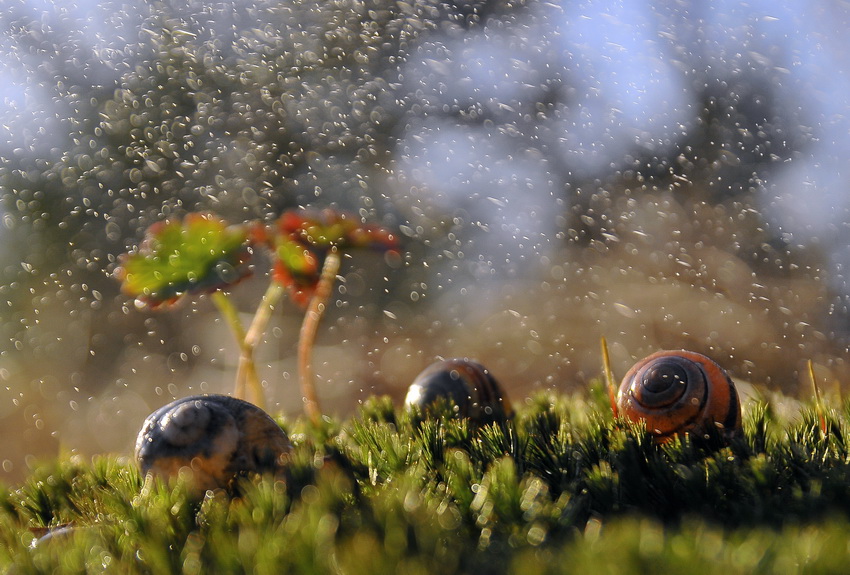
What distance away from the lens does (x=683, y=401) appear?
0.92 m

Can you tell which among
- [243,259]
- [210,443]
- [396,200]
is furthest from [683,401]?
[396,200]

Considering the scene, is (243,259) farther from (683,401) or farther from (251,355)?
(683,401)

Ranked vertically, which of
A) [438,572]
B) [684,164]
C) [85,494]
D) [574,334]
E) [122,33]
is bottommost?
[574,334]

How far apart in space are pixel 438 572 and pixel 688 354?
62cm

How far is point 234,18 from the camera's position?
4.21m

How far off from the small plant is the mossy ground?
13.8 inches

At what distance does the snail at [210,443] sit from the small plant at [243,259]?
14.4 inches

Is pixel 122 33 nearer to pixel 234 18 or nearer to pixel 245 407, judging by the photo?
pixel 234 18

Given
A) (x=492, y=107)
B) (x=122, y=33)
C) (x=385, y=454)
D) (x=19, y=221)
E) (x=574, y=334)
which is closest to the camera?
(x=385, y=454)

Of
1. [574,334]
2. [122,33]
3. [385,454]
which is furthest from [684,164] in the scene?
[385,454]

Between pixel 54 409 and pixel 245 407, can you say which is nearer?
pixel 245 407

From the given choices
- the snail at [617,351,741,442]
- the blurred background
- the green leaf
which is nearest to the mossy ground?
the snail at [617,351,741,442]

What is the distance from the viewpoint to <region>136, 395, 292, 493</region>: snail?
0.87 metres

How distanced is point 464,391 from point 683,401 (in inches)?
14.0
